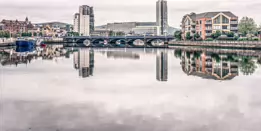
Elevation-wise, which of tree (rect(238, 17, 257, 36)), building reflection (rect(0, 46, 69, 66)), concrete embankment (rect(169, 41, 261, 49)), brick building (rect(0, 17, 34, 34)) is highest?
brick building (rect(0, 17, 34, 34))

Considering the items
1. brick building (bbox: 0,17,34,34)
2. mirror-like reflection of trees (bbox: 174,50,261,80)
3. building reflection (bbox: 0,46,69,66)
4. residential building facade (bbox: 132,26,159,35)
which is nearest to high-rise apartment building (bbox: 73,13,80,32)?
residential building facade (bbox: 132,26,159,35)

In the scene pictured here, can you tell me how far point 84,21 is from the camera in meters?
172

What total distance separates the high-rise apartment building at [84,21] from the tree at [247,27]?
105101mm

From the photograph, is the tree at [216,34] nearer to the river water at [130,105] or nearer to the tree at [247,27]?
the tree at [247,27]

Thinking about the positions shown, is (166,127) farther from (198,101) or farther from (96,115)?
(198,101)

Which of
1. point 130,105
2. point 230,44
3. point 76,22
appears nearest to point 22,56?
point 130,105

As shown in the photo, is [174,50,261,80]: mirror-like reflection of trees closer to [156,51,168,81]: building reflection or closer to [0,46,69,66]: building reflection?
[156,51,168,81]: building reflection

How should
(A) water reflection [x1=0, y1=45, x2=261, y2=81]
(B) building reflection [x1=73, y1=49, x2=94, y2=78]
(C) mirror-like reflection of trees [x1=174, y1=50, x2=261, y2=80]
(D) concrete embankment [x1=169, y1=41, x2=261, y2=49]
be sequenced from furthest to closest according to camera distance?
(D) concrete embankment [x1=169, y1=41, x2=261, y2=49]
(B) building reflection [x1=73, y1=49, x2=94, y2=78]
(A) water reflection [x1=0, y1=45, x2=261, y2=81]
(C) mirror-like reflection of trees [x1=174, y1=50, x2=261, y2=80]

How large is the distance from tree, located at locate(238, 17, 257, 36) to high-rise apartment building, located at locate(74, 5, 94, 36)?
345ft

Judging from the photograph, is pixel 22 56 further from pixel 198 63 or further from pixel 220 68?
pixel 220 68

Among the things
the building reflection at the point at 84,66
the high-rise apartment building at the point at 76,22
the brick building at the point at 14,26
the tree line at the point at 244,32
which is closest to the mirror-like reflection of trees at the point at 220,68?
the building reflection at the point at 84,66

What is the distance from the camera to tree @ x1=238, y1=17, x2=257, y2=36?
6762 cm

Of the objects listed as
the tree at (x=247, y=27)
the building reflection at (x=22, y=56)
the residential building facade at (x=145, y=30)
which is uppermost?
the residential building facade at (x=145, y=30)

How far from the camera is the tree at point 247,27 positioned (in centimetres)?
6762
